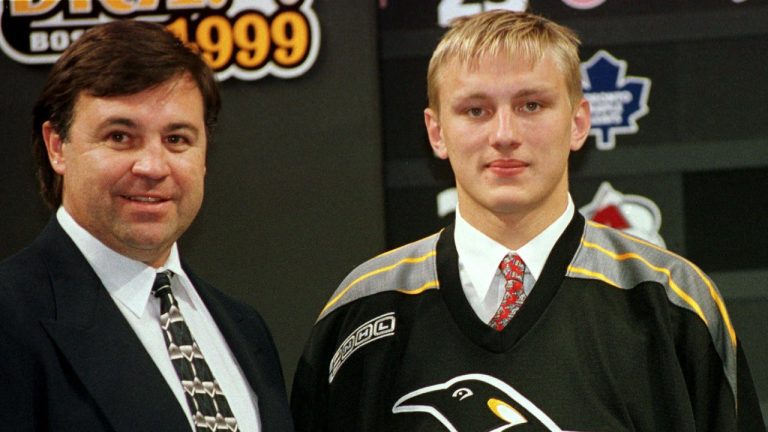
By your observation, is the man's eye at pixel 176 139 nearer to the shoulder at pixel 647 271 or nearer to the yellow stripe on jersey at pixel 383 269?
the yellow stripe on jersey at pixel 383 269

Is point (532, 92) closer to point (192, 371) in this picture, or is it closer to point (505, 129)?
point (505, 129)

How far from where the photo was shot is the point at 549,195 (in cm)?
181

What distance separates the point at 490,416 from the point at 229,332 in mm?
473

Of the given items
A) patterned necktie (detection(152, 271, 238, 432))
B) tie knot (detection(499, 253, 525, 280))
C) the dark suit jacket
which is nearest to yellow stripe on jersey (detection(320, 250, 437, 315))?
tie knot (detection(499, 253, 525, 280))

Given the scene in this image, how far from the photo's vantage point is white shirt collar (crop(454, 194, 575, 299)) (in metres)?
1.81

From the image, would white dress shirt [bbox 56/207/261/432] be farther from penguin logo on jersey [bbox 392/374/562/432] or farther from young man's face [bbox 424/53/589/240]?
young man's face [bbox 424/53/589/240]

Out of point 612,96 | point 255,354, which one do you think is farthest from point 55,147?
point 612,96

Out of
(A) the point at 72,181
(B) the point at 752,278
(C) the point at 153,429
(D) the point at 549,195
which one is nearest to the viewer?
(C) the point at 153,429

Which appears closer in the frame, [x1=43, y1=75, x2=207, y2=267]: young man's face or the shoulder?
[x1=43, y1=75, x2=207, y2=267]: young man's face

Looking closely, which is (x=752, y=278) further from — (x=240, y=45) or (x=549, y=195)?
(x=240, y=45)

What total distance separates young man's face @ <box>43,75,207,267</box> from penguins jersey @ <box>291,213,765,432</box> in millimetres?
432

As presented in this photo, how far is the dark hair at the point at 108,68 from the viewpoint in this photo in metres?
1.59

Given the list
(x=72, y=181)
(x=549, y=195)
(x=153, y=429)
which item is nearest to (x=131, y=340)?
(x=153, y=429)

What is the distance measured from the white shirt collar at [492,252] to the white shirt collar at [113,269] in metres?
0.55
